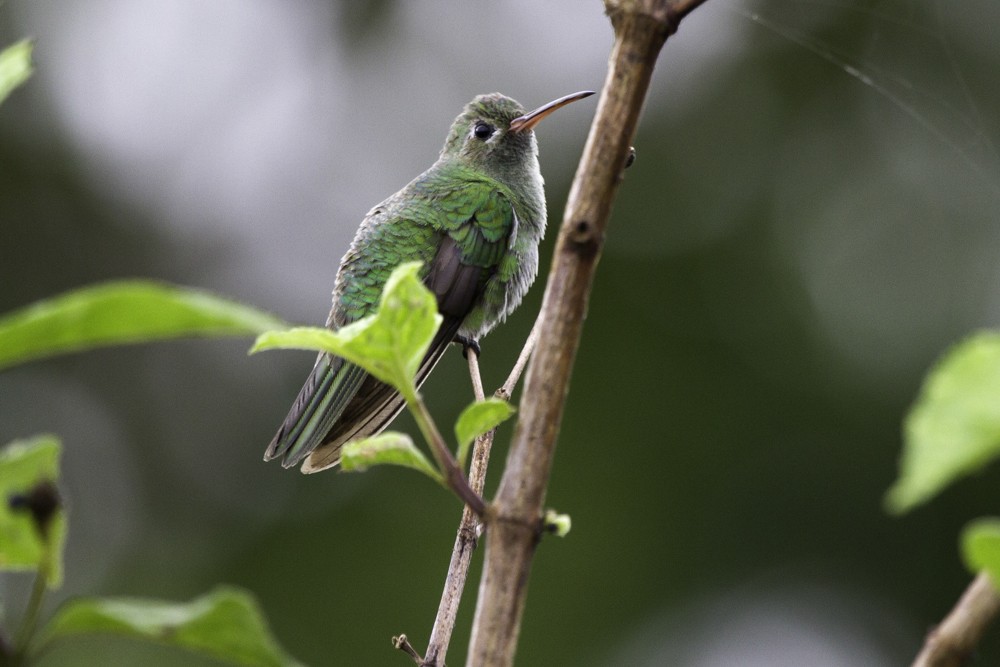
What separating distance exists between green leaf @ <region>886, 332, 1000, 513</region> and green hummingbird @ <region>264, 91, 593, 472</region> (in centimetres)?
303

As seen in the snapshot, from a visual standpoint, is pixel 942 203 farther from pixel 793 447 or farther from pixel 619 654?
pixel 619 654

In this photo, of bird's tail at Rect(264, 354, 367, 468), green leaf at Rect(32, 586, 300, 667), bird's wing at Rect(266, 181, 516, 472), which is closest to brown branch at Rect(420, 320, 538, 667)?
green leaf at Rect(32, 586, 300, 667)

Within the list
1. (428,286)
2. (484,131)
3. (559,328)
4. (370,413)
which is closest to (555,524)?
(559,328)

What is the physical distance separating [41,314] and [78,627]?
0.97 feet

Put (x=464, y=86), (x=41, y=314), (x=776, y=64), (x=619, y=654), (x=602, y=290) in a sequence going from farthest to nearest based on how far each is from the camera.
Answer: (x=464, y=86), (x=776, y=64), (x=602, y=290), (x=619, y=654), (x=41, y=314)

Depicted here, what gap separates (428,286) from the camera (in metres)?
4.25

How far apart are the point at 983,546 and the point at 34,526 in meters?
0.76

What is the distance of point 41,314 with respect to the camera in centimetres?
70

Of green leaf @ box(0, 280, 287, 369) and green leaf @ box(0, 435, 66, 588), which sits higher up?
green leaf @ box(0, 280, 287, 369)

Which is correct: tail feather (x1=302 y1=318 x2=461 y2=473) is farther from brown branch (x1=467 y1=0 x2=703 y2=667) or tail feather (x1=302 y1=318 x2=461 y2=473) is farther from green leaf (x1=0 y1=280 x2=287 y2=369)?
green leaf (x1=0 y1=280 x2=287 y2=369)

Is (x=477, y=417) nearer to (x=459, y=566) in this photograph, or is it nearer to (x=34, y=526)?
(x=34, y=526)

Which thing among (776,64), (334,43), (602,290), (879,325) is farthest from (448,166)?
(334,43)

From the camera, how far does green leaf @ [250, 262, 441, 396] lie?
3.40 feet

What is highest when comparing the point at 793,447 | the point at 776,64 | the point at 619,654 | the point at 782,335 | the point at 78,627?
the point at 776,64
